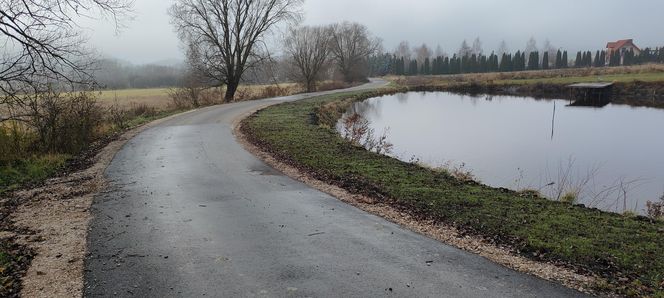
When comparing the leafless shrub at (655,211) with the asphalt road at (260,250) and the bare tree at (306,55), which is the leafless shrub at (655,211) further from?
the bare tree at (306,55)

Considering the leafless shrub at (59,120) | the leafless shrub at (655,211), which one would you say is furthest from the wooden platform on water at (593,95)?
the leafless shrub at (59,120)

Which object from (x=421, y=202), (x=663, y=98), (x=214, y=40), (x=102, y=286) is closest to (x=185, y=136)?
(x=421, y=202)

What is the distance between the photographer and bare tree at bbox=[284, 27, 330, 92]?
2114 inches

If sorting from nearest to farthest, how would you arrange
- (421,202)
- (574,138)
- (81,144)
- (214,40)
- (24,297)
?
(24,297) < (421,202) < (81,144) < (574,138) < (214,40)

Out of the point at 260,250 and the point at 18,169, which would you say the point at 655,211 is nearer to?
the point at 260,250

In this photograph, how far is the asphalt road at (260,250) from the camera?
527 cm

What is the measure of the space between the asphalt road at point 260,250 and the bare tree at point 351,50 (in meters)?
63.8

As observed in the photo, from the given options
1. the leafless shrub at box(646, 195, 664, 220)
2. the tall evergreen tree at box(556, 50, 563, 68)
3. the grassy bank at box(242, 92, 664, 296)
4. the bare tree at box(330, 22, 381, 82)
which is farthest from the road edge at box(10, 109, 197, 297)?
the tall evergreen tree at box(556, 50, 563, 68)

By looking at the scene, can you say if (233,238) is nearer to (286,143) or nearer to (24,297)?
(24,297)

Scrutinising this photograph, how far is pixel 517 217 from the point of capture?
303 inches

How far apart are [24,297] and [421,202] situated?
20.2 ft

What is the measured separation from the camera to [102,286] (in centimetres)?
533

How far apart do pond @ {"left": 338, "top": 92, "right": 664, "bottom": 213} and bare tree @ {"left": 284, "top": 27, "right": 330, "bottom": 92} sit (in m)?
20.9

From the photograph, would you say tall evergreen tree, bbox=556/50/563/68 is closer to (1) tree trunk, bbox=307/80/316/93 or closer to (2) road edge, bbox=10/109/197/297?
(1) tree trunk, bbox=307/80/316/93
